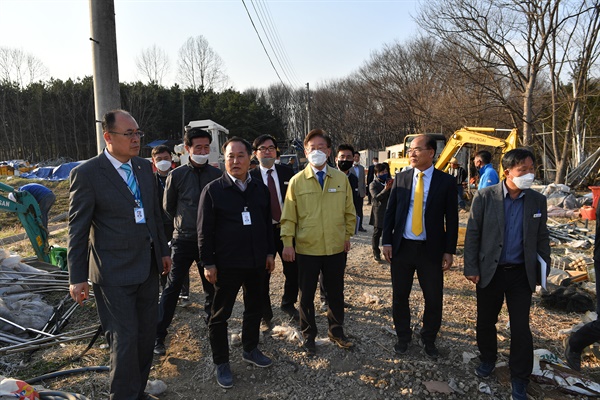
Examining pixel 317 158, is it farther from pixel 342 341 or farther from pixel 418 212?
pixel 342 341

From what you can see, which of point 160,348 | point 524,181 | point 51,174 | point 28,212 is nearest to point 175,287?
point 160,348

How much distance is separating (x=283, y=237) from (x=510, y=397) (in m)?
2.24

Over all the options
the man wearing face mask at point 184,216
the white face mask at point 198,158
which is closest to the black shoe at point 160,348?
the man wearing face mask at point 184,216

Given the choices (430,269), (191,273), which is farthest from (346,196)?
(191,273)

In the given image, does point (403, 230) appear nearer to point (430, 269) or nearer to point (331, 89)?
point (430, 269)

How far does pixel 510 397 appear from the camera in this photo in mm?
2748

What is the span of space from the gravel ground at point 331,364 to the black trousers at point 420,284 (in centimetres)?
25

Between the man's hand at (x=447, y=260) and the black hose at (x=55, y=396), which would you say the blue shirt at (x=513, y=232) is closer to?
the man's hand at (x=447, y=260)

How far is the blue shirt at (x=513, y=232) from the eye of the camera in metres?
2.80

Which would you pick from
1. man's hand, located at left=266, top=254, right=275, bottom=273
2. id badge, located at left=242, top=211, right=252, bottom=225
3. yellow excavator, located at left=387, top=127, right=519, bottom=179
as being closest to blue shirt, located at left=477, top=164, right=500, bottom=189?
man's hand, located at left=266, top=254, right=275, bottom=273

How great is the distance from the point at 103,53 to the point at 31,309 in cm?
315

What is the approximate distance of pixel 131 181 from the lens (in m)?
2.55

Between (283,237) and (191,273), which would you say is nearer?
(283,237)

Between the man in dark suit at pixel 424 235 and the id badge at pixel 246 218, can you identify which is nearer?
the id badge at pixel 246 218
